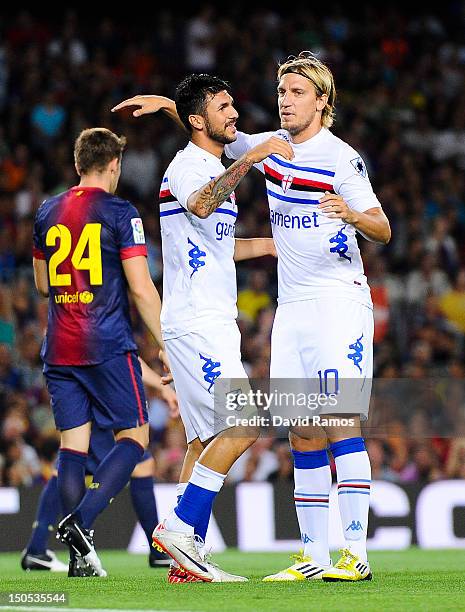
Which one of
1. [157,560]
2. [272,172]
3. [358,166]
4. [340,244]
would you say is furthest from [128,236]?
[157,560]

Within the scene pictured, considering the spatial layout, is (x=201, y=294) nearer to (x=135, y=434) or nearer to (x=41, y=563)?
(x=135, y=434)

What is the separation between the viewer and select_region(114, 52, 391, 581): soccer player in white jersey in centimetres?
620

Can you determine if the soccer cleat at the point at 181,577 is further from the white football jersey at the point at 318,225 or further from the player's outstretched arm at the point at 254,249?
the player's outstretched arm at the point at 254,249

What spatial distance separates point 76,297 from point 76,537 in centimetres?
130

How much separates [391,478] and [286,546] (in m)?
1.36

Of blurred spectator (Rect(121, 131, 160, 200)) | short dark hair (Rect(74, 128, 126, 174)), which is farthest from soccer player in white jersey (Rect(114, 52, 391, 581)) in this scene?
blurred spectator (Rect(121, 131, 160, 200))

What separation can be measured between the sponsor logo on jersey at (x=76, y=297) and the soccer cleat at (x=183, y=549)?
146 centimetres

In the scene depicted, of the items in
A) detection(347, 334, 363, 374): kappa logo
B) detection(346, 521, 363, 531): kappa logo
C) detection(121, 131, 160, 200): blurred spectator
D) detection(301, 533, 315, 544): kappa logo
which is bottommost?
detection(301, 533, 315, 544): kappa logo

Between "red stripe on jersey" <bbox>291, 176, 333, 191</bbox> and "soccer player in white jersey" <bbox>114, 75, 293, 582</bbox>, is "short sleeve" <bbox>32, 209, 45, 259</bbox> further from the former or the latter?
"red stripe on jersey" <bbox>291, 176, 333, 191</bbox>

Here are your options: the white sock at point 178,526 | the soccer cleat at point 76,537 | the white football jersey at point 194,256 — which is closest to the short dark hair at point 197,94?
the white football jersey at point 194,256

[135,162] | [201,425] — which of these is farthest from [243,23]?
[201,425]

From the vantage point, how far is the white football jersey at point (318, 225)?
6285 mm

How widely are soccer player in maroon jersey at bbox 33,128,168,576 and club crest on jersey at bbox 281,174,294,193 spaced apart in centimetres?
100

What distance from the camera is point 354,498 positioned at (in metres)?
6.10
